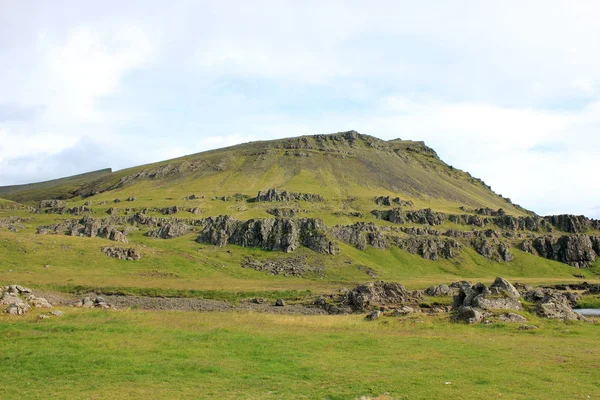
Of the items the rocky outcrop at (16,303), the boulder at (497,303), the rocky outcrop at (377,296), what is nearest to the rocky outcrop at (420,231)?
the rocky outcrop at (377,296)

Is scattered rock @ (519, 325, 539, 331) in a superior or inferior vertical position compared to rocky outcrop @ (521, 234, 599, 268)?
inferior

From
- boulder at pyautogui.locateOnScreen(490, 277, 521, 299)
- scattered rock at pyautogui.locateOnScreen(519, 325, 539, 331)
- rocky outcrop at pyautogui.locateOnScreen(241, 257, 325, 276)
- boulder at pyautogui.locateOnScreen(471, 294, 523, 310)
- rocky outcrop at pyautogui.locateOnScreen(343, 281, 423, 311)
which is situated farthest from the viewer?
rocky outcrop at pyautogui.locateOnScreen(241, 257, 325, 276)

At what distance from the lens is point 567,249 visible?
590ft

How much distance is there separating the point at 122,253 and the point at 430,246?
349 ft

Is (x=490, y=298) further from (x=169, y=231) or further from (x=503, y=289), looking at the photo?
(x=169, y=231)

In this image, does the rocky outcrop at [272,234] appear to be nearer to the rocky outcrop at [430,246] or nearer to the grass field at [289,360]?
the rocky outcrop at [430,246]

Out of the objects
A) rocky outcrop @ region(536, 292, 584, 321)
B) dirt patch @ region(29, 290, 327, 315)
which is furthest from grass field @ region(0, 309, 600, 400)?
dirt patch @ region(29, 290, 327, 315)

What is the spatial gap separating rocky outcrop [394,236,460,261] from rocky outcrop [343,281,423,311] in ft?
257

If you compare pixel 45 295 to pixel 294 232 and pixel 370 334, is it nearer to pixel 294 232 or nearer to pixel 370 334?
pixel 370 334

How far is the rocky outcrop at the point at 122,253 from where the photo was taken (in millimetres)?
120250

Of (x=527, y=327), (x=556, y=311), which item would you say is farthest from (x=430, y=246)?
(x=527, y=327)

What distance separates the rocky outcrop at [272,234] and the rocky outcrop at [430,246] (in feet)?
104

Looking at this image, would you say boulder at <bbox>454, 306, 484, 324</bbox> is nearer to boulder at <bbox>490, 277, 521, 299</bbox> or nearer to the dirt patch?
boulder at <bbox>490, 277, 521, 299</bbox>

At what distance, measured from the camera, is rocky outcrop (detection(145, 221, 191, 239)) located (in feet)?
552
